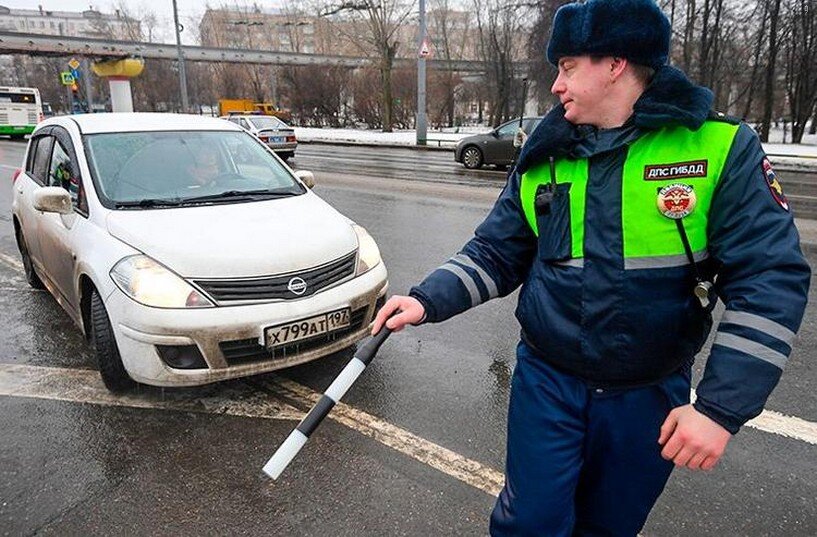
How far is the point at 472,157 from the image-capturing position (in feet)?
53.9

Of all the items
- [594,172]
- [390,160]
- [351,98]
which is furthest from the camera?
[351,98]

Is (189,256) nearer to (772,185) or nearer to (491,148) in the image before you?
(772,185)

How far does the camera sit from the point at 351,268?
3.79 meters

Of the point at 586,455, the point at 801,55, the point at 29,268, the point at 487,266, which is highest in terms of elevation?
the point at 801,55

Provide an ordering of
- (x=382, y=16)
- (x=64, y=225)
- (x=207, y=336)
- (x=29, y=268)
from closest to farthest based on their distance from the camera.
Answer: (x=207, y=336) < (x=64, y=225) < (x=29, y=268) < (x=382, y=16)

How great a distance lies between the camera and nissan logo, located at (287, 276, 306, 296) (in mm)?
3389

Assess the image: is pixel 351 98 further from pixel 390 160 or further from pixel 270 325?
pixel 270 325

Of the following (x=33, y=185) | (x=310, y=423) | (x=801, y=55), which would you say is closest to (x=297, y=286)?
(x=310, y=423)

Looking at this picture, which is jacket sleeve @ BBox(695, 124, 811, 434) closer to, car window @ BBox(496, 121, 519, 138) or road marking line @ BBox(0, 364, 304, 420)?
road marking line @ BBox(0, 364, 304, 420)

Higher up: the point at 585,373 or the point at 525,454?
→ the point at 585,373

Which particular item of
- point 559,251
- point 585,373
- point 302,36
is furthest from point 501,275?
point 302,36

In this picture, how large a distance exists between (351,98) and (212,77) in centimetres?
3070

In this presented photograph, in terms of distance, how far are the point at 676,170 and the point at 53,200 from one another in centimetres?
386

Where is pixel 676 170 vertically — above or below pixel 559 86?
below
